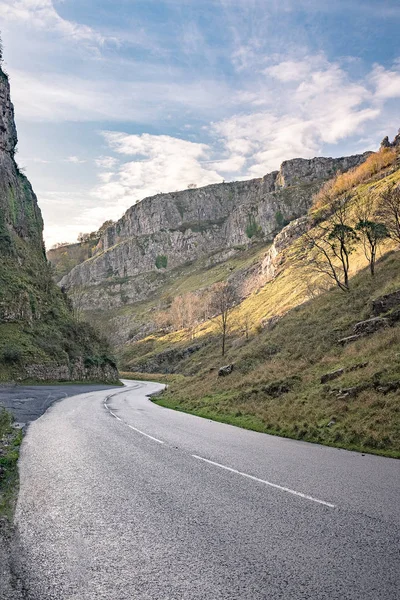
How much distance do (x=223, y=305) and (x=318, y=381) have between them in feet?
152

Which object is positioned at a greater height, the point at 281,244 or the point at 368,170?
the point at 368,170

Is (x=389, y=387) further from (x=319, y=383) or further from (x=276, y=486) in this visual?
(x=276, y=486)

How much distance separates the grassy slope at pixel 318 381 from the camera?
13.7 metres

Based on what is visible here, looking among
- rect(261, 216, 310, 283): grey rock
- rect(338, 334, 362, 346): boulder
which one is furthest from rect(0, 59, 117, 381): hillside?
rect(261, 216, 310, 283): grey rock

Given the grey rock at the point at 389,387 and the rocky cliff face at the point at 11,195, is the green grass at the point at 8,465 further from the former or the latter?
the rocky cliff face at the point at 11,195

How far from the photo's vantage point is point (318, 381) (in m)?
21.0

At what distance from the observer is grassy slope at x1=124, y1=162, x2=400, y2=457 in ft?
44.8

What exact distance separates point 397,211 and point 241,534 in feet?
133

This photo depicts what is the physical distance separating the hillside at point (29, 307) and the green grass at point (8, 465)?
28.5 m

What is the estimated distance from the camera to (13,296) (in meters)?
49.8

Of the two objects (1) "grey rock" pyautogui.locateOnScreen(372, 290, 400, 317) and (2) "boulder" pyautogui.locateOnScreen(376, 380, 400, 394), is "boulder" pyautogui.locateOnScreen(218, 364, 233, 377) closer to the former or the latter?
(1) "grey rock" pyautogui.locateOnScreen(372, 290, 400, 317)

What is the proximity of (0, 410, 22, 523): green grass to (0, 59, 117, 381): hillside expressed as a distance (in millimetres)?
28542

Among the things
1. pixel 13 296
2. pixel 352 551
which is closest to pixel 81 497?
pixel 352 551

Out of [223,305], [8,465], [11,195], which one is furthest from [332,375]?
[11,195]
